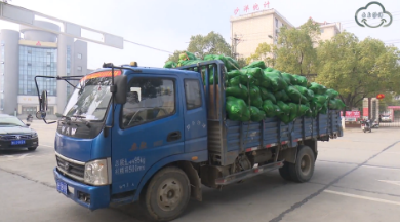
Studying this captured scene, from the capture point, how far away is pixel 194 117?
438 centimetres

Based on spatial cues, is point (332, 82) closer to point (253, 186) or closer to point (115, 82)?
point (253, 186)

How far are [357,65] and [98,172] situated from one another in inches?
982

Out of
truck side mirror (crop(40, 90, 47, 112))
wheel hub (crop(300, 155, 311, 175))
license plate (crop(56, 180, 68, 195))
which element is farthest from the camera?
wheel hub (crop(300, 155, 311, 175))

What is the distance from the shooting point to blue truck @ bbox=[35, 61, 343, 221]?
3.58 meters

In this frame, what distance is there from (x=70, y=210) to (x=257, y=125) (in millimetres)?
3356

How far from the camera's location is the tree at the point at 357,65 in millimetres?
23297

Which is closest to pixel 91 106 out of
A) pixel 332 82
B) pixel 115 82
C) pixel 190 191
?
pixel 115 82

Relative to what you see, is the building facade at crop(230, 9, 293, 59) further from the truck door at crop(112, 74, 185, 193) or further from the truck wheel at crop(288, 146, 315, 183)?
the truck door at crop(112, 74, 185, 193)

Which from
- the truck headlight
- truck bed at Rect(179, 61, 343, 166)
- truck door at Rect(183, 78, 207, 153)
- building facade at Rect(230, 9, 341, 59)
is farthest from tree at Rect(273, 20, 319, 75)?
building facade at Rect(230, 9, 341, 59)

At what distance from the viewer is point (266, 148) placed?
553 centimetres

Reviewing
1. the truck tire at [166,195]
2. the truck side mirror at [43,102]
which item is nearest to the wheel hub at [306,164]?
the truck tire at [166,195]

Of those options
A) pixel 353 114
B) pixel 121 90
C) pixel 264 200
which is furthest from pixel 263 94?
pixel 353 114

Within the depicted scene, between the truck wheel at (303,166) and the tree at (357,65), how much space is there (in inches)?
734

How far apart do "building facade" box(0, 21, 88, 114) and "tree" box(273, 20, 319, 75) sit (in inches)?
1852
